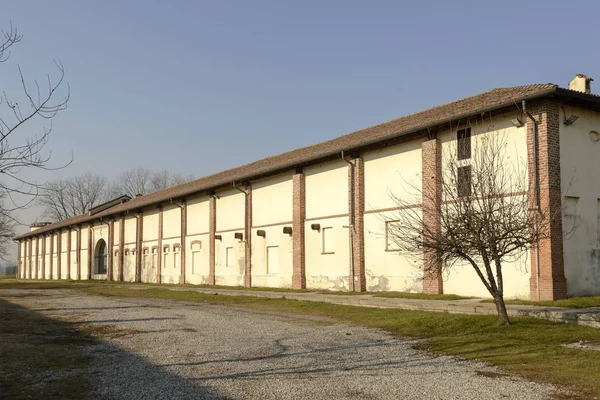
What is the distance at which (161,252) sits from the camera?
36406 mm

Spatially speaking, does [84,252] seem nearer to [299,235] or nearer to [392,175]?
[299,235]

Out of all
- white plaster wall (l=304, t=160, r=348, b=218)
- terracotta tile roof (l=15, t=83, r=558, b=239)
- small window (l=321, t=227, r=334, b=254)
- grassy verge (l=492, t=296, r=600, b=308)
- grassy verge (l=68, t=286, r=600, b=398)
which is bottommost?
grassy verge (l=68, t=286, r=600, b=398)

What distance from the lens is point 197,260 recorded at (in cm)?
3262

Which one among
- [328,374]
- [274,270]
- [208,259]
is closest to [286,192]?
[274,270]

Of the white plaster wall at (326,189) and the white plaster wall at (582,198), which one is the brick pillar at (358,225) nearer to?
the white plaster wall at (326,189)

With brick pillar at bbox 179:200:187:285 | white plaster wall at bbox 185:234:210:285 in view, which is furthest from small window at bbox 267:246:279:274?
brick pillar at bbox 179:200:187:285

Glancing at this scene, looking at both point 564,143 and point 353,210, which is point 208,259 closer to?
point 353,210

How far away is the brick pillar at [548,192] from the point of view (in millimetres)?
14953

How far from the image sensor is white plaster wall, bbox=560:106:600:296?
15703 mm

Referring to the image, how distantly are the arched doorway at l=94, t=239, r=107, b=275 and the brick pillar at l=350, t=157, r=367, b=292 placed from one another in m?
32.5

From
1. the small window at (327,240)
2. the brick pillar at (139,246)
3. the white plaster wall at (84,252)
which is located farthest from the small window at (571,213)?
the white plaster wall at (84,252)

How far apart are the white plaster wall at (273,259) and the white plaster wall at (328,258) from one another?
1341 millimetres

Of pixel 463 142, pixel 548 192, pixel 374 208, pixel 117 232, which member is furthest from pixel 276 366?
A: pixel 117 232

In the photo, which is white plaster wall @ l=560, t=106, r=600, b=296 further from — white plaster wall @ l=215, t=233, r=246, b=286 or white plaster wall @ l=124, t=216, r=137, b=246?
white plaster wall @ l=124, t=216, r=137, b=246
